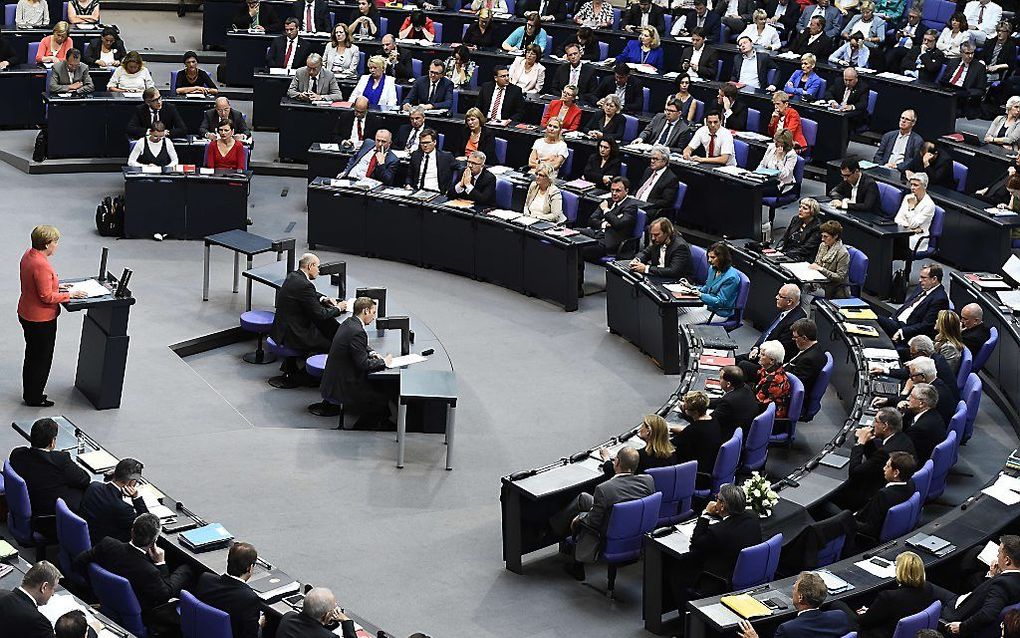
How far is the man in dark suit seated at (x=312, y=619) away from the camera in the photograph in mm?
8461

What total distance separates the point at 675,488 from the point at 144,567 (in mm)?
4025

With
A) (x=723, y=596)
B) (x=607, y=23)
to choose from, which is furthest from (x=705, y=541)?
(x=607, y=23)

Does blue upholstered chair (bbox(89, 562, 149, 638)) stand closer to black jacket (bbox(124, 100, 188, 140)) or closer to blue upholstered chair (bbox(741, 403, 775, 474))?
blue upholstered chair (bbox(741, 403, 775, 474))

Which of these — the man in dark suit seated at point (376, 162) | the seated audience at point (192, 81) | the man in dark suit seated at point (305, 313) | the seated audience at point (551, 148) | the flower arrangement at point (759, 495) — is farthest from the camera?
the seated audience at point (192, 81)

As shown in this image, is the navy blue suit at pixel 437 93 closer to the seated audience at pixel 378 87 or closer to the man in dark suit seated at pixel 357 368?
the seated audience at pixel 378 87

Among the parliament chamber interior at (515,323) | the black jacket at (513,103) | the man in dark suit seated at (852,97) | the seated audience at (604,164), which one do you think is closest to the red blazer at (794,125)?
the parliament chamber interior at (515,323)

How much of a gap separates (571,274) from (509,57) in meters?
7.80

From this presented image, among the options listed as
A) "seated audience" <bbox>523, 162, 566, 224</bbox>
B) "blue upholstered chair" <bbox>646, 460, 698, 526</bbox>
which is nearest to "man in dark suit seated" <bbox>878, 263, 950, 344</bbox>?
"blue upholstered chair" <bbox>646, 460, 698, 526</bbox>

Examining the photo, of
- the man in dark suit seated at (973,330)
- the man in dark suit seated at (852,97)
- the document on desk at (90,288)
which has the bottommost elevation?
the document on desk at (90,288)

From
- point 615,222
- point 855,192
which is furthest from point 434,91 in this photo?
point 855,192

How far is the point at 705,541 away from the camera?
32.0 ft

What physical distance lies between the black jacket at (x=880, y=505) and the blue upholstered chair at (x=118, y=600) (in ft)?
16.6

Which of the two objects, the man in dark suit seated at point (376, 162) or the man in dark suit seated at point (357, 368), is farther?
the man in dark suit seated at point (376, 162)

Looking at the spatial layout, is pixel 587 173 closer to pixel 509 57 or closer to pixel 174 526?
pixel 509 57
